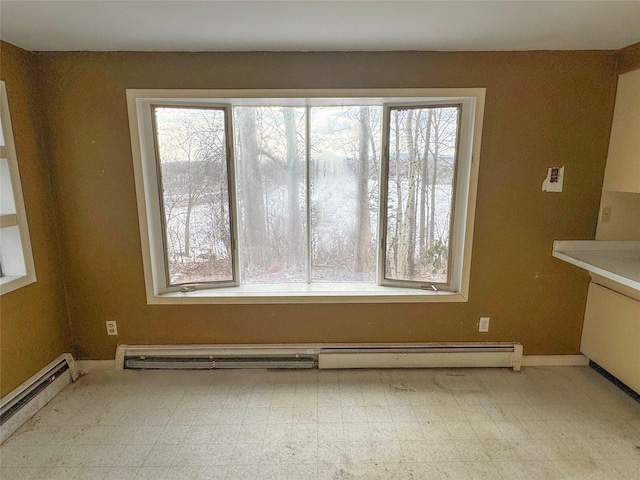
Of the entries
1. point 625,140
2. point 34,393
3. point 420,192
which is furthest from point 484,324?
point 34,393

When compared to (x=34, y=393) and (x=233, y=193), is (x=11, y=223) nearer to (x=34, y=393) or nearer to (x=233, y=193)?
(x=34, y=393)

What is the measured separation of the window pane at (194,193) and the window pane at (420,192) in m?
1.20

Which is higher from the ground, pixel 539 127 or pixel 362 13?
pixel 362 13

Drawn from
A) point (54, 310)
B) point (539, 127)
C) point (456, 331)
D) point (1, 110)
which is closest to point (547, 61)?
point (539, 127)

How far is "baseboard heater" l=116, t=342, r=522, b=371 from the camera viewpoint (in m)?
2.48

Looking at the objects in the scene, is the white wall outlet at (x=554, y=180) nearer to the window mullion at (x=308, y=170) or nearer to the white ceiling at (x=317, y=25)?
the white ceiling at (x=317, y=25)

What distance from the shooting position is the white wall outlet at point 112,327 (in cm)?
247

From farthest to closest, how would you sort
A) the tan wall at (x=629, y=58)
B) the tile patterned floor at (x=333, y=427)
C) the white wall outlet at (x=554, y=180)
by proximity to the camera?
the white wall outlet at (x=554, y=180) < the tan wall at (x=629, y=58) < the tile patterned floor at (x=333, y=427)

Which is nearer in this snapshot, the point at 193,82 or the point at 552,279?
the point at 193,82

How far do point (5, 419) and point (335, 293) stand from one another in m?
2.00

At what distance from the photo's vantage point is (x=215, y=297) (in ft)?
8.04

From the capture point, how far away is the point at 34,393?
209 cm

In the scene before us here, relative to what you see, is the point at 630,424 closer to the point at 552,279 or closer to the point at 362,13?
the point at 552,279

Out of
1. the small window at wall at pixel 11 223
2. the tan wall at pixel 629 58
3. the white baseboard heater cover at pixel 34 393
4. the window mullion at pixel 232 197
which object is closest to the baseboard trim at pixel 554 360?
the tan wall at pixel 629 58
